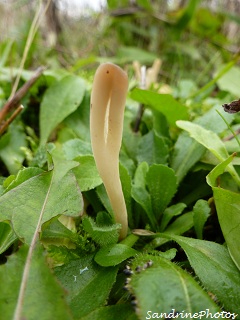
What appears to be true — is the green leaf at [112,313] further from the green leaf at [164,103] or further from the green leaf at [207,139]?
the green leaf at [164,103]

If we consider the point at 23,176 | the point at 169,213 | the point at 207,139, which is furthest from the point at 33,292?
the point at 207,139

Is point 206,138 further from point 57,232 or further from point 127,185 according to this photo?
point 57,232

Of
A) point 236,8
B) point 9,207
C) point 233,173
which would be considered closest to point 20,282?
point 9,207

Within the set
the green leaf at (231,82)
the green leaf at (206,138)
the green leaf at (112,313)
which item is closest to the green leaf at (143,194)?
the green leaf at (206,138)

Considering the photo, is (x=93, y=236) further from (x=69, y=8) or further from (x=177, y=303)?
(x=69, y=8)

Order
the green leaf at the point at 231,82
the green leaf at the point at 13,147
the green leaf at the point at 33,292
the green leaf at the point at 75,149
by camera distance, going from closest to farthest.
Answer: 1. the green leaf at the point at 33,292
2. the green leaf at the point at 75,149
3. the green leaf at the point at 13,147
4. the green leaf at the point at 231,82

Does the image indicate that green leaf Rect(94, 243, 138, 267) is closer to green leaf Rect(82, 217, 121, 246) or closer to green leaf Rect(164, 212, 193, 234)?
green leaf Rect(82, 217, 121, 246)

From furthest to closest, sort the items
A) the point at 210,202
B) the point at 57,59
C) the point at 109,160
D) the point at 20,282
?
the point at 57,59 → the point at 210,202 → the point at 109,160 → the point at 20,282

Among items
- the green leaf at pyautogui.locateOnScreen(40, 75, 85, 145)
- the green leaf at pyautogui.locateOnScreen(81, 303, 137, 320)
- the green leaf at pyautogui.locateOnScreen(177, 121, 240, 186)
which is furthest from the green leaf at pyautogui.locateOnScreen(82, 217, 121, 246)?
the green leaf at pyautogui.locateOnScreen(40, 75, 85, 145)
